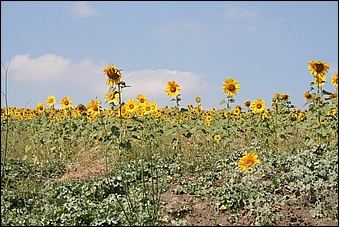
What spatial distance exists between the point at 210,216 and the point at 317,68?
2.15 m

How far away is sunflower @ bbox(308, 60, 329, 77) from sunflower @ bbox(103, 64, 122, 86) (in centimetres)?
236

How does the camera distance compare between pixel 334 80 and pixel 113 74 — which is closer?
pixel 113 74

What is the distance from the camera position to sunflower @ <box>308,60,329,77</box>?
4929 mm

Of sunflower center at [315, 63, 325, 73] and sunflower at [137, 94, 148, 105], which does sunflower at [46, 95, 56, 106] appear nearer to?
sunflower at [137, 94, 148, 105]

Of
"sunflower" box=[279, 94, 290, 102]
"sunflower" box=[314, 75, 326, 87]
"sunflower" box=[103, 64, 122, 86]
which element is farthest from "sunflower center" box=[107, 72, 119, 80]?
"sunflower" box=[279, 94, 290, 102]

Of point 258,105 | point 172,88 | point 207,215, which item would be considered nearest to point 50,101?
point 172,88

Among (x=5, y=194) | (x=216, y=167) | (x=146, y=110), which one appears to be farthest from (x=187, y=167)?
(x=5, y=194)

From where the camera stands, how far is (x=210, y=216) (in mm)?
4051

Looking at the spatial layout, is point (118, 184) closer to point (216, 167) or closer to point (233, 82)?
point (216, 167)

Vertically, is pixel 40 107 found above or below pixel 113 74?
above

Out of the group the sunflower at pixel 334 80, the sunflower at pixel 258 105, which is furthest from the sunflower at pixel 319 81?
the sunflower at pixel 258 105

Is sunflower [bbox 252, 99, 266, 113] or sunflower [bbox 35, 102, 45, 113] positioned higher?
sunflower [bbox 35, 102, 45, 113]

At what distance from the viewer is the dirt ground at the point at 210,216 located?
3852 millimetres

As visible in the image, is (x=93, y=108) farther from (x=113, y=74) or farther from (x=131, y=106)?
(x=113, y=74)
